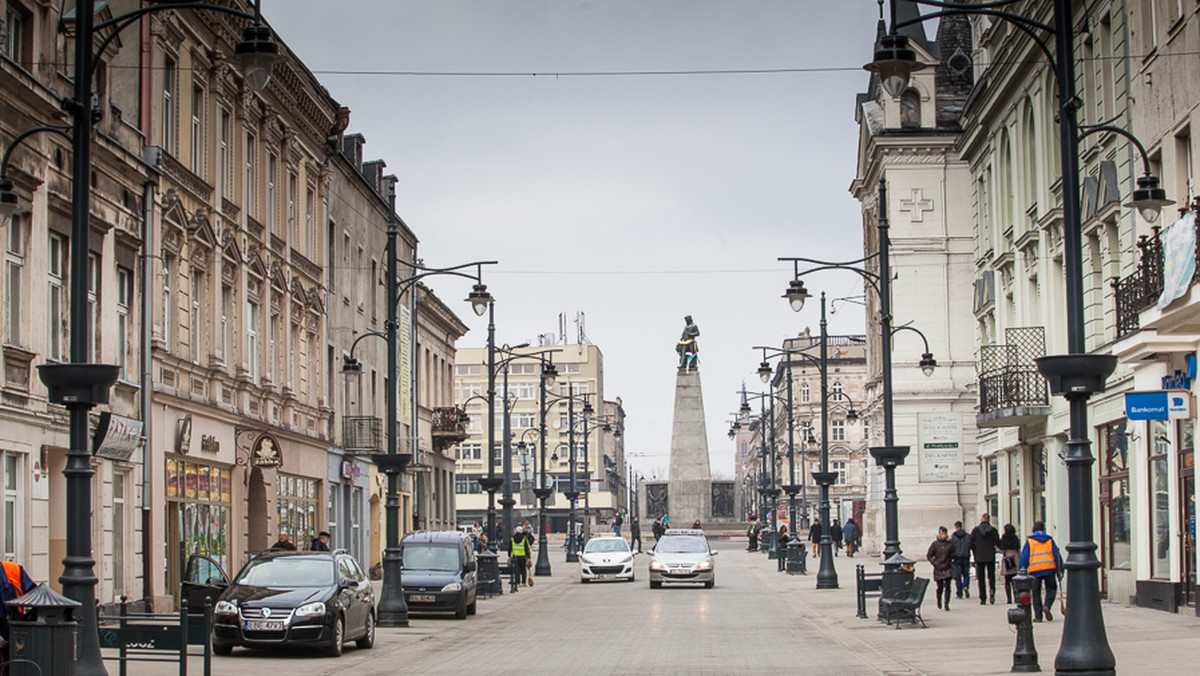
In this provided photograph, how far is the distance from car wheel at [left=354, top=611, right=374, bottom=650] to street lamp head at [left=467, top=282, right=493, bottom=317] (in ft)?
29.7

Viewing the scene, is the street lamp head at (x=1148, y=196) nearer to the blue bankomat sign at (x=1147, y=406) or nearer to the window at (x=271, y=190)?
the blue bankomat sign at (x=1147, y=406)

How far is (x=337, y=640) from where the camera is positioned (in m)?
21.7

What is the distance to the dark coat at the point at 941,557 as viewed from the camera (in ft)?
100

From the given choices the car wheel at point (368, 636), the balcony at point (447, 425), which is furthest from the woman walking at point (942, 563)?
the balcony at point (447, 425)

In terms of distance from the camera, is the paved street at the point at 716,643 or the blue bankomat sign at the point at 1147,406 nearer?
the paved street at the point at 716,643

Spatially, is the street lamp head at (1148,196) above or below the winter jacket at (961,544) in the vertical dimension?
above

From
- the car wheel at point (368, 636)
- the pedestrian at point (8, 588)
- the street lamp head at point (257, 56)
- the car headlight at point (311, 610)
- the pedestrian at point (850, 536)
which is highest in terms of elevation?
the street lamp head at point (257, 56)

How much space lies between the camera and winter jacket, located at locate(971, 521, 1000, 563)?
3089cm

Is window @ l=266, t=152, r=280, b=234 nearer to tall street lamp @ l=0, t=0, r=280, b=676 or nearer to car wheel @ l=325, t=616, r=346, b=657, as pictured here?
car wheel @ l=325, t=616, r=346, b=657

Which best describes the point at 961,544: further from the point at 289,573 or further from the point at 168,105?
the point at 168,105

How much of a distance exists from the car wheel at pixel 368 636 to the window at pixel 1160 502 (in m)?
13.2

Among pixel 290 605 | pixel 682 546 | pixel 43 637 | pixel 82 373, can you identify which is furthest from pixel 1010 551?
pixel 43 637

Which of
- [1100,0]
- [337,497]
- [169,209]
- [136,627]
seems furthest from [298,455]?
[136,627]

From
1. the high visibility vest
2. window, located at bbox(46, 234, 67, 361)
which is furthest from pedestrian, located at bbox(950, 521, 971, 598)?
window, located at bbox(46, 234, 67, 361)
